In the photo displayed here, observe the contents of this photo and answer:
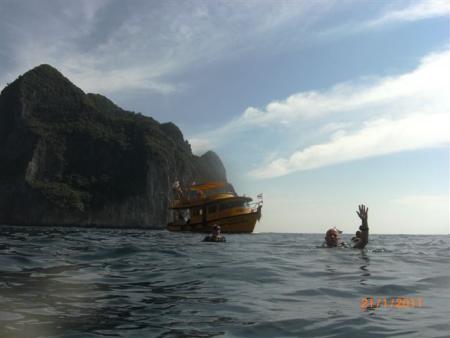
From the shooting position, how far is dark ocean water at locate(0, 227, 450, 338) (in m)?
5.08

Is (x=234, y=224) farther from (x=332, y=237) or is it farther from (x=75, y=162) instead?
(x=75, y=162)

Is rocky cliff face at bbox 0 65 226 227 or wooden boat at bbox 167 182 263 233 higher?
rocky cliff face at bbox 0 65 226 227

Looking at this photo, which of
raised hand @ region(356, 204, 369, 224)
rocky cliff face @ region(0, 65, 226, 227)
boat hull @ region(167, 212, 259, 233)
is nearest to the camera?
raised hand @ region(356, 204, 369, 224)

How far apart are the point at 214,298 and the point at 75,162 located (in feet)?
429

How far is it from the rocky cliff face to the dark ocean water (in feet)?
334

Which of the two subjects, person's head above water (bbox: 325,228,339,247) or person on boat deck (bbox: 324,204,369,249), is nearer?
person on boat deck (bbox: 324,204,369,249)

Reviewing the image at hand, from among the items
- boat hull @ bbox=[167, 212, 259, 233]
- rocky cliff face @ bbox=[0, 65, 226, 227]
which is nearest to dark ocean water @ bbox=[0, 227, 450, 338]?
boat hull @ bbox=[167, 212, 259, 233]

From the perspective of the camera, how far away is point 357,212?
39.7 feet

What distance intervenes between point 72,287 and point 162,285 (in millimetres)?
1513

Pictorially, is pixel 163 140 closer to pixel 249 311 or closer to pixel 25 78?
pixel 25 78

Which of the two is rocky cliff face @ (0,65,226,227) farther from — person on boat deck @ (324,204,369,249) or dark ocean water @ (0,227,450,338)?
dark ocean water @ (0,227,450,338)

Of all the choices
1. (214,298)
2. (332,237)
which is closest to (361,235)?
(332,237)

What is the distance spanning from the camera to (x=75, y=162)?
130 metres

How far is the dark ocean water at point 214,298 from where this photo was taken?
5.08m
